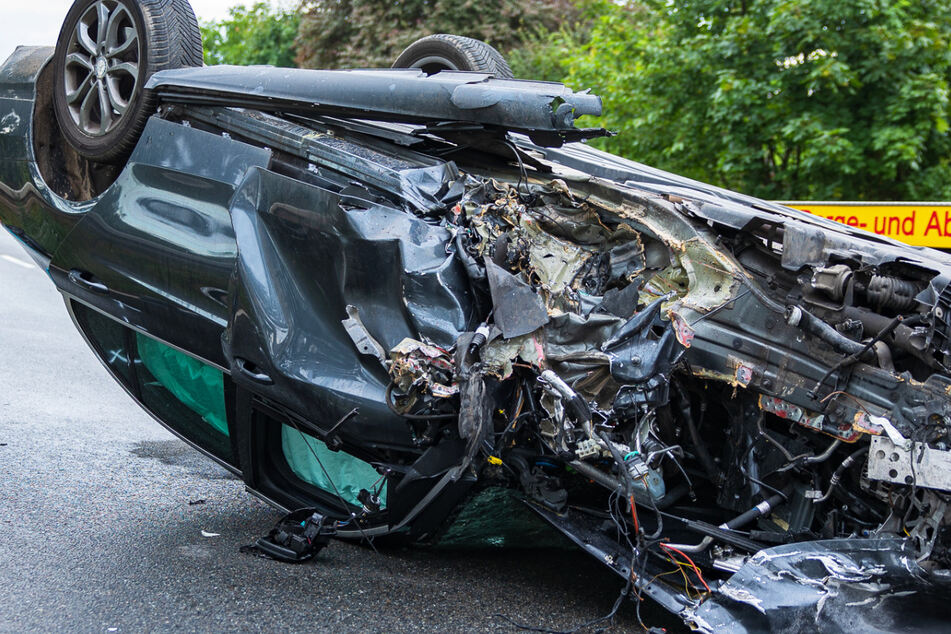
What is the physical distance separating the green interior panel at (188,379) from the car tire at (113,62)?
94 cm

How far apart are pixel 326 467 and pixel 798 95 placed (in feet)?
26.3

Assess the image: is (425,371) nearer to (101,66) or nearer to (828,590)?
(828,590)

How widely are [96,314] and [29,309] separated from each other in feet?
19.0

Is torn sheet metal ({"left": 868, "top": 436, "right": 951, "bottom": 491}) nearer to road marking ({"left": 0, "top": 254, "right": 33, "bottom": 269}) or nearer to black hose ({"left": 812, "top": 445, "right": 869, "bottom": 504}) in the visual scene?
black hose ({"left": 812, "top": 445, "right": 869, "bottom": 504})

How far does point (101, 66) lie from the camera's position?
4.55 m

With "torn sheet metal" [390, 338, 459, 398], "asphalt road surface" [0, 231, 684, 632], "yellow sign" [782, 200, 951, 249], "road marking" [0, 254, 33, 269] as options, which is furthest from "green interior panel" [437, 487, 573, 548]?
"road marking" [0, 254, 33, 269]

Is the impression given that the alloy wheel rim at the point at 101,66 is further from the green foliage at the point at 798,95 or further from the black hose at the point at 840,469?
the green foliage at the point at 798,95

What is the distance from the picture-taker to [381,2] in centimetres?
1986

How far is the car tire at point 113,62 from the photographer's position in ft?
14.2

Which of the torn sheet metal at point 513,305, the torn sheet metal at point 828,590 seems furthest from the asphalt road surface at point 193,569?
the torn sheet metal at point 513,305

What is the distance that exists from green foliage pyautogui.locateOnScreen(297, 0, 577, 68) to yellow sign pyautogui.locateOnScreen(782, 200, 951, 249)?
1217 cm

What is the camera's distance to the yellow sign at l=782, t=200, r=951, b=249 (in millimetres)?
7367

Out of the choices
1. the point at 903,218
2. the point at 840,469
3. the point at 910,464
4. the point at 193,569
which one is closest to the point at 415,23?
the point at 903,218

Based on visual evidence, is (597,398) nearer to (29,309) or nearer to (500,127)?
(500,127)
